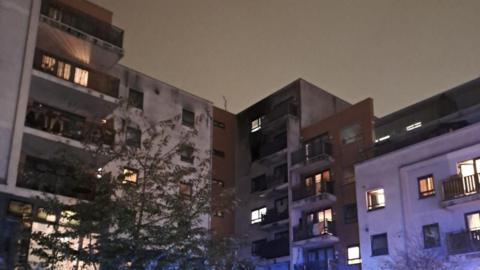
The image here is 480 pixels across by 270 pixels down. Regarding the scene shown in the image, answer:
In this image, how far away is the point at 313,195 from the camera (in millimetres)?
41156

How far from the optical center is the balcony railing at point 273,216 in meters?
44.2

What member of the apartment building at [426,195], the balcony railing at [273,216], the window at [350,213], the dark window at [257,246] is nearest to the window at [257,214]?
the balcony railing at [273,216]

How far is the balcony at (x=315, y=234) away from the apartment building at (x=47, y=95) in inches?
535

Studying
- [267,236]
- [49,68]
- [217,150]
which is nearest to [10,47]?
[49,68]

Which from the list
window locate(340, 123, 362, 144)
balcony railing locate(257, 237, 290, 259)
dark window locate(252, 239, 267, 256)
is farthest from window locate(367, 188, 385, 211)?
dark window locate(252, 239, 267, 256)

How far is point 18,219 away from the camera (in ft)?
92.4

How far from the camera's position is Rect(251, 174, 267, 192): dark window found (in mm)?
47406

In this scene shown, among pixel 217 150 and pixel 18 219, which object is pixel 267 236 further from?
pixel 18 219

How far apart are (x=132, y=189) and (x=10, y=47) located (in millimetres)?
14339

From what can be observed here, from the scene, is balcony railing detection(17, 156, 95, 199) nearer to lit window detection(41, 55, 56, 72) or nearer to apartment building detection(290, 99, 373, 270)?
lit window detection(41, 55, 56, 72)

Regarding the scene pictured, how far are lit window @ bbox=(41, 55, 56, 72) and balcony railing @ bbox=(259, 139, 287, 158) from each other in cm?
1933

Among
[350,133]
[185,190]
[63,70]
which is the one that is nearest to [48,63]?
[63,70]

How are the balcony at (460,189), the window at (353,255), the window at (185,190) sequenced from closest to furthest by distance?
the window at (185,190)
the balcony at (460,189)
the window at (353,255)

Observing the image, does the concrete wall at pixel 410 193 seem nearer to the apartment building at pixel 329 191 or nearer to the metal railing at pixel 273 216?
the apartment building at pixel 329 191
